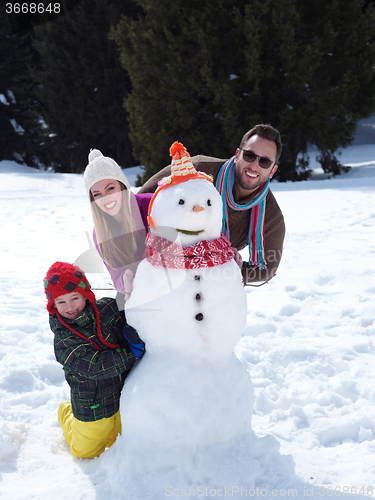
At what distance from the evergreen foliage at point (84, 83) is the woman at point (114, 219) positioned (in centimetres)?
1210

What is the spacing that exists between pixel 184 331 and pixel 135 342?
0.29 metres

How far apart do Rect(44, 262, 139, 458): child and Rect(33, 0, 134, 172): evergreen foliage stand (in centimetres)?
1233

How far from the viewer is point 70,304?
1902mm

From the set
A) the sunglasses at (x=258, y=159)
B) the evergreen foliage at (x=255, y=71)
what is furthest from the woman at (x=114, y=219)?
the evergreen foliage at (x=255, y=71)

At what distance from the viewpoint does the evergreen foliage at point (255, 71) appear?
28.5 feet

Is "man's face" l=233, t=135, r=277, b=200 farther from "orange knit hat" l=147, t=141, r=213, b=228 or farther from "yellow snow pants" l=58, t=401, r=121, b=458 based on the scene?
"yellow snow pants" l=58, t=401, r=121, b=458

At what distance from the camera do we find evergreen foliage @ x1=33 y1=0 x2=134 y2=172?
43.4 feet

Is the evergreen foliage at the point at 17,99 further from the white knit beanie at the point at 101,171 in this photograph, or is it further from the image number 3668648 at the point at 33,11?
the white knit beanie at the point at 101,171

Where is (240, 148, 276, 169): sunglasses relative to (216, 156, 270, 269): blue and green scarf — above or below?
above

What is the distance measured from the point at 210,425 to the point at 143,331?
48cm

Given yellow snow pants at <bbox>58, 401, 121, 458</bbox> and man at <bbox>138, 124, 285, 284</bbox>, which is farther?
man at <bbox>138, 124, 285, 284</bbox>

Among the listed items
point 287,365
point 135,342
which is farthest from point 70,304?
point 287,365

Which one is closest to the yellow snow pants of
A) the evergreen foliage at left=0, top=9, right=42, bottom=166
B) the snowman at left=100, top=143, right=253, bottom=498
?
the snowman at left=100, top=143, right=253, bottom=498

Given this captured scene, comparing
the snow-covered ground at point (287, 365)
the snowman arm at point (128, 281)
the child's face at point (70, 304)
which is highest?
the snowman arm at point (128, 281)
